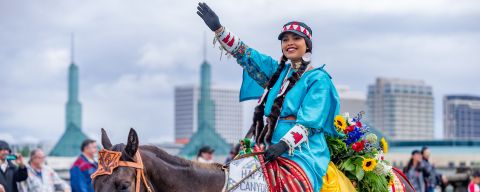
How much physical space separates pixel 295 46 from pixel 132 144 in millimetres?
2007

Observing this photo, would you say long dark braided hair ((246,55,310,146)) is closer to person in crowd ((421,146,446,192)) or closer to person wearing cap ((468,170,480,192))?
person wearing cap ((468,170,480,192))

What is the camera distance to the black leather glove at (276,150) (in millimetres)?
7742

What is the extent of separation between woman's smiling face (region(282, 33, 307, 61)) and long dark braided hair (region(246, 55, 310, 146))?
9 centimetres

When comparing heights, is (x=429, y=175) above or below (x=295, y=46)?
below

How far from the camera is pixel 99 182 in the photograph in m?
6.94

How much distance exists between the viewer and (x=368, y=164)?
9227mm

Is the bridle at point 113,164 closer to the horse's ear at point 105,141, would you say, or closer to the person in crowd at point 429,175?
the horse's ear at point 105,141

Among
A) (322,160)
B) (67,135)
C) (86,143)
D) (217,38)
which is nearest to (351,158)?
(322,160)

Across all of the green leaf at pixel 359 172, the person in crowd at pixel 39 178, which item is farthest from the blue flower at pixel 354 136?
the person in crowd at pixel 39 178

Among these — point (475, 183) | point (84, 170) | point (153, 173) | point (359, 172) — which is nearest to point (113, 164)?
point (153, 173)

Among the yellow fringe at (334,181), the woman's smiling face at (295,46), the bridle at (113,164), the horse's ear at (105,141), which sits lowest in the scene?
the yellow fringe at (334,181)

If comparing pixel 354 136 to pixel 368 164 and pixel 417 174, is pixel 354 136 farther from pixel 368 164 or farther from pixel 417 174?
pixel 417 174

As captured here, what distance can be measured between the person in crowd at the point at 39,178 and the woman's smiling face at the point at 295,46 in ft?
25.2

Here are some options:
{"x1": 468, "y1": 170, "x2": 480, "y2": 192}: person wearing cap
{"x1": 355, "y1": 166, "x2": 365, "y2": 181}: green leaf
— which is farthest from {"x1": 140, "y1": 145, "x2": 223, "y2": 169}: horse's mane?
{"x1": 468, "y1": 170, "x2": 480, "y2": 192}: person wearing cap
